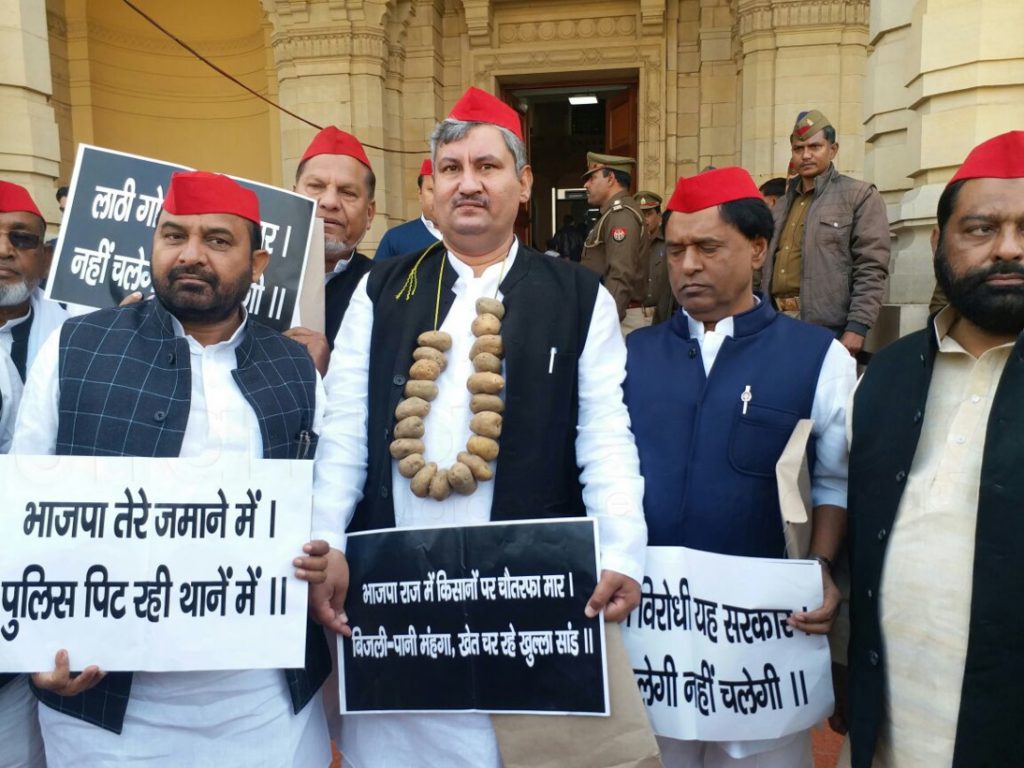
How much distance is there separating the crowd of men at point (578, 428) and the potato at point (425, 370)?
0.13 ft

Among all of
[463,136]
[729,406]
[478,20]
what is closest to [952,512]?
[729,406]

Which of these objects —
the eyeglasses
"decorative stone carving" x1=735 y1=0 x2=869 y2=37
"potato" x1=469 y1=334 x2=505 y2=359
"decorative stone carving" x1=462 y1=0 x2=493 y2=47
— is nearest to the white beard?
the eyeglasses

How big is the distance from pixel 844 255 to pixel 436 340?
3.43 metres

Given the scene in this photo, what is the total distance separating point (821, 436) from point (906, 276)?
3.26 meters

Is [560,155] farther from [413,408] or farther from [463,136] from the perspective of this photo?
[413,408]

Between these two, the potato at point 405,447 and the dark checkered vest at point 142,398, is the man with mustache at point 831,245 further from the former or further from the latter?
the dark checkered vest at point 142,398

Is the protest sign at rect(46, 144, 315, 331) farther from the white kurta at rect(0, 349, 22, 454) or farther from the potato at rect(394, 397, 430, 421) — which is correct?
the potato at rect(394, 397, 430, 421)

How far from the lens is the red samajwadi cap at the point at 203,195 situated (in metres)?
1.88

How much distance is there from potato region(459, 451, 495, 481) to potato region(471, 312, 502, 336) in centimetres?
32

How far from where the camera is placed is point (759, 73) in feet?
28.5

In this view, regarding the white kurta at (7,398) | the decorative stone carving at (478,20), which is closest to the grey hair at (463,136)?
the white kurta at (7,398)

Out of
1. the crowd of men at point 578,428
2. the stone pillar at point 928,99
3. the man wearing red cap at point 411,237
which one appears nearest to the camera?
the crowd of men at point 578,428

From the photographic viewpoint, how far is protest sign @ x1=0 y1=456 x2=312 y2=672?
1.65 meters

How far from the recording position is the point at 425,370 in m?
1.93
